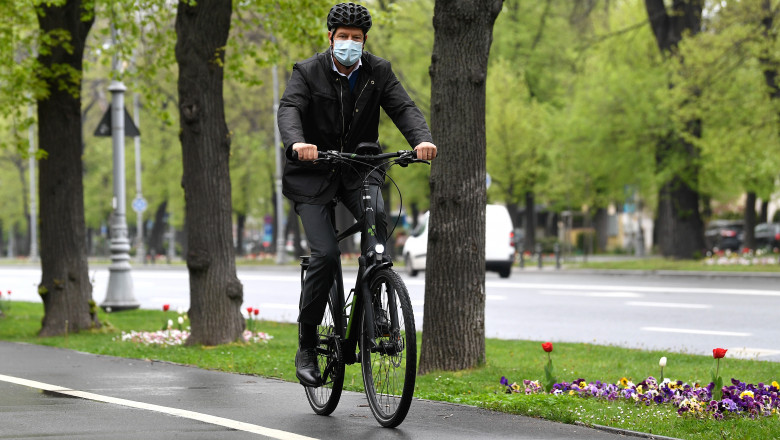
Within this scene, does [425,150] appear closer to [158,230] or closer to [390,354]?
[390,354]

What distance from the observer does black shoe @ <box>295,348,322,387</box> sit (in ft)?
20.9

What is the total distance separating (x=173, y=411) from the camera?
6.36 metres

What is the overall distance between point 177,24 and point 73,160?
3076 mm

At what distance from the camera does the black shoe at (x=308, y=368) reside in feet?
20.9

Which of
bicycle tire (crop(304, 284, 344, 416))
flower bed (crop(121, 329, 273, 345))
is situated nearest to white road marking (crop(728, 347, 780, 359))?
flower bed (crop(121, 329, 273, 345))

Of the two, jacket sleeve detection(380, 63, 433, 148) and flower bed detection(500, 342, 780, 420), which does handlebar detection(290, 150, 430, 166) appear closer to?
jacket sleeve detection(380, 63, 433, 148)

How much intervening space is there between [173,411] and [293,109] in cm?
182

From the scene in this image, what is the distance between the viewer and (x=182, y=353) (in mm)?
10562

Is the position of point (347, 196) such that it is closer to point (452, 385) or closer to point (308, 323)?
point (308, 323)

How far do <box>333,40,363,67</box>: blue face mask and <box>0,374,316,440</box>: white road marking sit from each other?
6.51 ft

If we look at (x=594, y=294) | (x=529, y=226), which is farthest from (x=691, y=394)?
→ (x=529, y=226)

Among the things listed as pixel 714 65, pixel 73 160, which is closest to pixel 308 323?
pixel 73 160

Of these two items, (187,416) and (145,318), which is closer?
(187,416)

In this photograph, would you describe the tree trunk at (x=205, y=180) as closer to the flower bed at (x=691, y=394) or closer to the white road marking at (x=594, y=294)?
the flower bed at (x=691, y=394)
